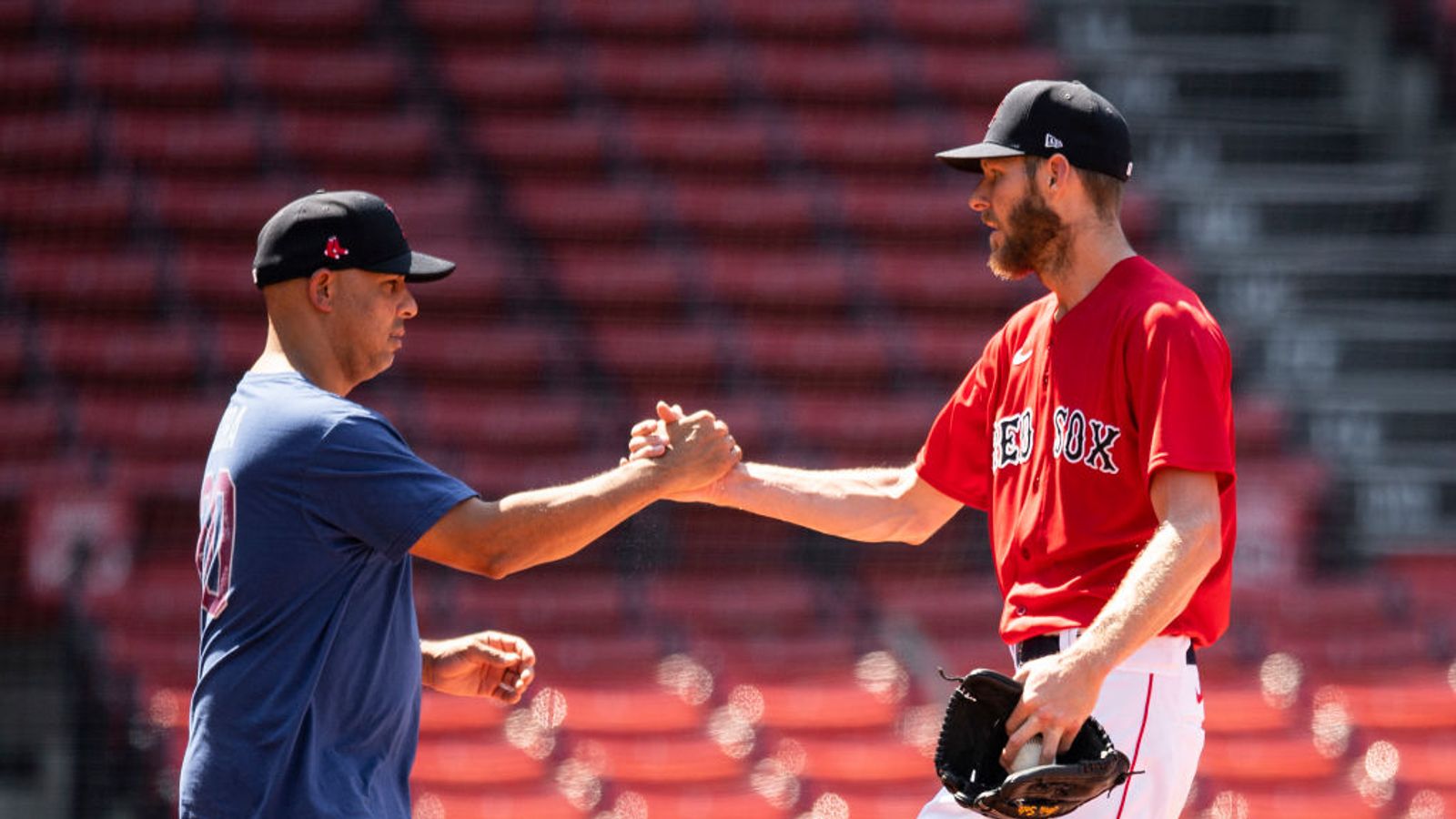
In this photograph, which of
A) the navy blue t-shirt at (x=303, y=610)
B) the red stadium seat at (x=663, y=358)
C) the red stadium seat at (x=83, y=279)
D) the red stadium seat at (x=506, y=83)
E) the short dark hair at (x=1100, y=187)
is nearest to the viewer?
the navy blue t-shirt at (x=303, y=610)

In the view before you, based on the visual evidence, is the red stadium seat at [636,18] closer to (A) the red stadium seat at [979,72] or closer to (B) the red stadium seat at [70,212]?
(A) the red stadium seat at [979,72]

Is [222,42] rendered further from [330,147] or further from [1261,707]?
[1261,707]

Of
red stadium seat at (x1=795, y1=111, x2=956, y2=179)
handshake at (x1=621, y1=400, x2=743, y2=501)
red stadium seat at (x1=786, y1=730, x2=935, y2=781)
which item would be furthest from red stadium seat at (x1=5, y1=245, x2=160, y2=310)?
handshake at (x1=621, y1=400, x2=743, y2=501)

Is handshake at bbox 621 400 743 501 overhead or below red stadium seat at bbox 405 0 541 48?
below

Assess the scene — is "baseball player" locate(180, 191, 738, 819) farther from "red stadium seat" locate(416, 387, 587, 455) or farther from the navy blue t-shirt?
"red stadium seat" locate(416, 387, 587, 455)

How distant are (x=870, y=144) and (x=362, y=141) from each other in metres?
2.34

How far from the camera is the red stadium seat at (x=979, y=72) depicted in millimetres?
8992

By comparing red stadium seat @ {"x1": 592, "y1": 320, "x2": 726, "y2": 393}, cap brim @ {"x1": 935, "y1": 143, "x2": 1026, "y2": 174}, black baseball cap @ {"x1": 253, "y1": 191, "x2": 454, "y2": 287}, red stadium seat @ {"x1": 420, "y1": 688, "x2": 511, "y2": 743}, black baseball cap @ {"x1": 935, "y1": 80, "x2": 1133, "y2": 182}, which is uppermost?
black baseball cap @ {"x1": 935, "y1": 80, "x2": 1133, "y2": 182}

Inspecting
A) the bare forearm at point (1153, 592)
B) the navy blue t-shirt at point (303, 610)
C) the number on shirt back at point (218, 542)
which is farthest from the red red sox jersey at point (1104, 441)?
the number on shirt back at point (218, 542)

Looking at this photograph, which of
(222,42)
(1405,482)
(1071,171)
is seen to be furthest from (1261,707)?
(222,42)

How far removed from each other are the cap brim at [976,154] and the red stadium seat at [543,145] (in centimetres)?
579

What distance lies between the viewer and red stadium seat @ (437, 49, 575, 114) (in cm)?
875

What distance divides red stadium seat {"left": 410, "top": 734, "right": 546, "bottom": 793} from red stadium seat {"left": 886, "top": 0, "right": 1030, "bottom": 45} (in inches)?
187

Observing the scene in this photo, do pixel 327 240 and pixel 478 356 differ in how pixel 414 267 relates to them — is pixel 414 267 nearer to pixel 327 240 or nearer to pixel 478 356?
pixel 327 240
